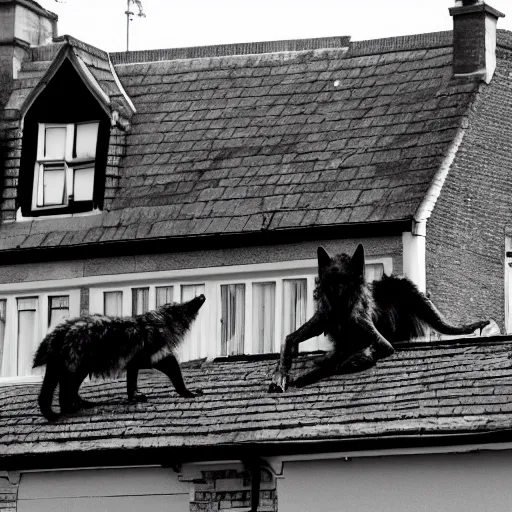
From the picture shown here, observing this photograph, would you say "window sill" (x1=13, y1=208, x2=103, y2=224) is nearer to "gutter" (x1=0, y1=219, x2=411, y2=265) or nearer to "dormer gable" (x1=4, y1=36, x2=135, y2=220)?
"dormer gable" (x1=4, y1=36, x2=135, y2=220)

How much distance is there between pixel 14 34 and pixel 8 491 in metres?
11.4

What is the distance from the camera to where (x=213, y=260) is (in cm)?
2728

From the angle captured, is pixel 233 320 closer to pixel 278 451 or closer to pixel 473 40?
pixel 473 40

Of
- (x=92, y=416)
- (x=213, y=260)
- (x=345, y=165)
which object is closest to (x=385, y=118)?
(x=345, y=165)

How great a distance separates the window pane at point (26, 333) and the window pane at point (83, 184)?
64.4 inches

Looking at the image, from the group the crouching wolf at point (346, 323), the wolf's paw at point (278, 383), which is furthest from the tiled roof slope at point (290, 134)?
the wolf's paw at point (278, 383)

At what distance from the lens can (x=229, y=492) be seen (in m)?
19.4

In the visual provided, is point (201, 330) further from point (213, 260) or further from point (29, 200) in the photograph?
point (29, 200)

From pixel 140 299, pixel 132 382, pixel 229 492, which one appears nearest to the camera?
pixel 229 492

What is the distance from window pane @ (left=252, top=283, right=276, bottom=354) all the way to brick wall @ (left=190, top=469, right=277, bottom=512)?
766cm

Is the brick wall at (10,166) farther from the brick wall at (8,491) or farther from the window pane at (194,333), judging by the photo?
the brick wall at (8,491)

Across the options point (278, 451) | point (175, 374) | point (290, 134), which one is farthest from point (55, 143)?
point (278, 451)

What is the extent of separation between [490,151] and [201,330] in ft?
16.2

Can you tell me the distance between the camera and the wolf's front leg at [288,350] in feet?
68.6
